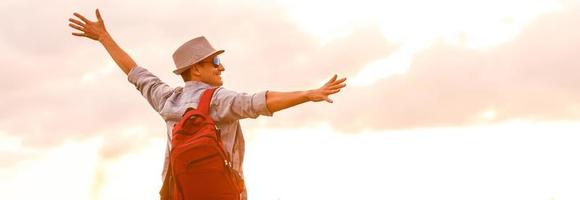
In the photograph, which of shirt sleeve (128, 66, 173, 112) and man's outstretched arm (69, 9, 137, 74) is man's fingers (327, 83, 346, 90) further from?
man's outstretched arm (69, 9, 137, 74)

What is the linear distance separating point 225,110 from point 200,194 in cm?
83

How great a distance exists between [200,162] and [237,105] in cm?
67

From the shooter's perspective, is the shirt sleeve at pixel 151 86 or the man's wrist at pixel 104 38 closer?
the shirt sleeve at pixel 151 86

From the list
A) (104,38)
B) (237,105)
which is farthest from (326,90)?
(104,38)

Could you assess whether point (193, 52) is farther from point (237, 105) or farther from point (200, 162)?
point (200, 162)

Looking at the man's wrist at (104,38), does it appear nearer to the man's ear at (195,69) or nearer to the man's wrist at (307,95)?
the man's ear at (195,69)

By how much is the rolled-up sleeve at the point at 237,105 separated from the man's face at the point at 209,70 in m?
0.44

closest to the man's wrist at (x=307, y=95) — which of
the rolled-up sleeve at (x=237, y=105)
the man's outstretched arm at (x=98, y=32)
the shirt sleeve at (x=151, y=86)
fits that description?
the rolled-up sleeve at (x=237, y=105)

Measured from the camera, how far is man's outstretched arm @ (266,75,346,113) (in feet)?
26.8

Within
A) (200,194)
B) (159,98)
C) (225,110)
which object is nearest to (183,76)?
(159,98)

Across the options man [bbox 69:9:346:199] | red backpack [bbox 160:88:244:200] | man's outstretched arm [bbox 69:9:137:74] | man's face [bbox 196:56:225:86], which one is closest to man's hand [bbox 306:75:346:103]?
man [bbox 69:9:346:199]

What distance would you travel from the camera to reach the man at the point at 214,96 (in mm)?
8453

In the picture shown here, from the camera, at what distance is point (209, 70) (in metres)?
9.28

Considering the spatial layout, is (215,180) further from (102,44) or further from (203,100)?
(102,44)
